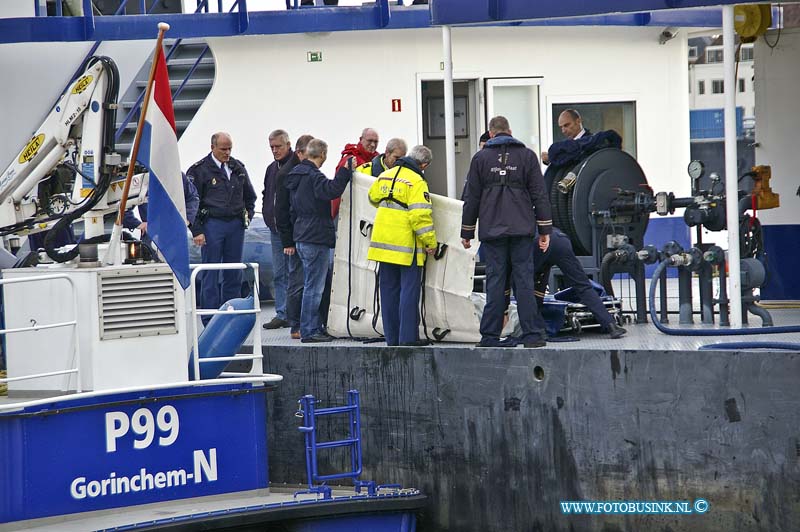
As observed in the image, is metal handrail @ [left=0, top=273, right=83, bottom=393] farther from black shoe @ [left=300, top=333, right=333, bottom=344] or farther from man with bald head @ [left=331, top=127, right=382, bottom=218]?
man with bald head @ [left=331, top=127, right=382, bottom=218]

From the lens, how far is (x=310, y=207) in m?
11.0

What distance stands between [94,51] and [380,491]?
310 inches

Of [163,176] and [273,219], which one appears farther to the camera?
[273,219]

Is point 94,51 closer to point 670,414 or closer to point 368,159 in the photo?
point 368,159

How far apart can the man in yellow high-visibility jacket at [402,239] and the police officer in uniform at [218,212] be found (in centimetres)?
229

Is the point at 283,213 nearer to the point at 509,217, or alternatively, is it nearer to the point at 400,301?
the point at 400,301

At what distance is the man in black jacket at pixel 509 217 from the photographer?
969 cm

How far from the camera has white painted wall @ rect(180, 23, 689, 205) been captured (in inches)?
585

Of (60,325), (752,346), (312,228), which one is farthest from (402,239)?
(60,325)

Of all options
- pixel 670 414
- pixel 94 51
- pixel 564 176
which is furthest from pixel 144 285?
pixel 94 51

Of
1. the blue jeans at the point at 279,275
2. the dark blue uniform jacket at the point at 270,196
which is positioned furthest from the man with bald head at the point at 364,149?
the blue jeans at the point at 279,275

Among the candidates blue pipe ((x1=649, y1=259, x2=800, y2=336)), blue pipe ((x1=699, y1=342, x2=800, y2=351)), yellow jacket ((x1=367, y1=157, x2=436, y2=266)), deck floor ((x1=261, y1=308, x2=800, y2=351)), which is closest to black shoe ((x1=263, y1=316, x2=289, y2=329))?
deck floor ((x1=261, y1=308, x2=800, y2=351))

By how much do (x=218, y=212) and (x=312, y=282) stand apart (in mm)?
1548

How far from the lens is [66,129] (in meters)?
9.01
